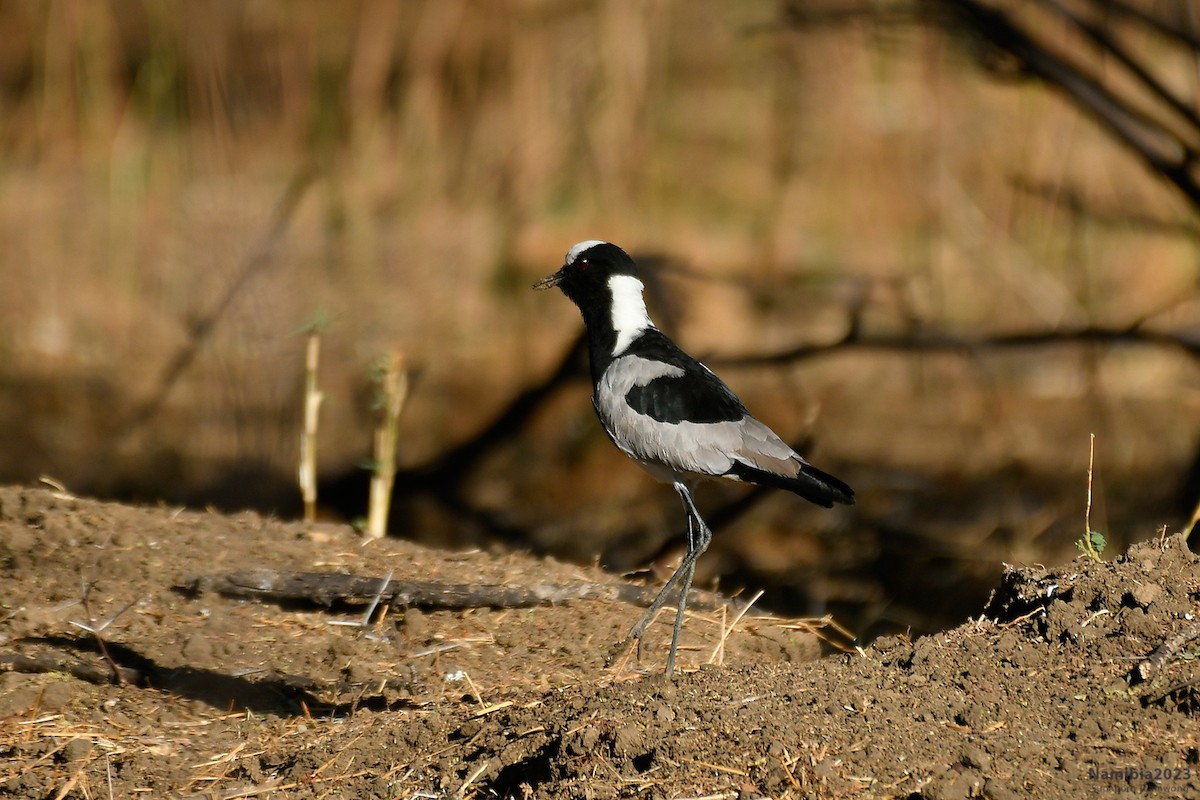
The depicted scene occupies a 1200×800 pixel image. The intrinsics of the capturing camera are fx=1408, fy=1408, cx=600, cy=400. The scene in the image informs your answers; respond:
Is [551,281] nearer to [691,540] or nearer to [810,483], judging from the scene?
[691,540]

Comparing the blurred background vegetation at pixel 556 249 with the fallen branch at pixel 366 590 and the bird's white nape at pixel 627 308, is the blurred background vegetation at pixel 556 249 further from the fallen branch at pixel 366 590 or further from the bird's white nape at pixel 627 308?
the fallen branch at pixel 366 590

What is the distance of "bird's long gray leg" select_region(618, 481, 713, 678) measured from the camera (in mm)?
4215

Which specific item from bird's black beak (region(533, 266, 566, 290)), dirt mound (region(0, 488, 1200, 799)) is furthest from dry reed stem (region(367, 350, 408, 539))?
bird's black beak (region(533, 266, 566, 290))

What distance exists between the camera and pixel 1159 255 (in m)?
9.36

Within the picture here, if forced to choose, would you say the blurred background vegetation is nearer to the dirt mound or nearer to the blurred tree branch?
the blurred tree branch

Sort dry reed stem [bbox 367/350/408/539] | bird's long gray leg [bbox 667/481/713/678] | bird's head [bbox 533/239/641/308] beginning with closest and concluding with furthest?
bird's long gray leg [bbox 667/481/713/678] < bird's head [bbox 533/239/641/308] < dry reed stem [bbox 367/350/408/539]

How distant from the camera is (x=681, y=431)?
4.49 metres

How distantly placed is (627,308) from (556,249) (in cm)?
384

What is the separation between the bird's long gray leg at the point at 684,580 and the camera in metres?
4.21

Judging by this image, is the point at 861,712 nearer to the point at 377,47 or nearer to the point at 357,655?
the point at 357,655

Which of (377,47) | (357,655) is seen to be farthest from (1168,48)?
(357,655)

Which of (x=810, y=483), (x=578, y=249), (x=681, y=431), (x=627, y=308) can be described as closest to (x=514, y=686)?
(x=681, y=431)

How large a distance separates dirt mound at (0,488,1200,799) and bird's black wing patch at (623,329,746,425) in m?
0.63

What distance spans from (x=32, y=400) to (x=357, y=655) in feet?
17.4
